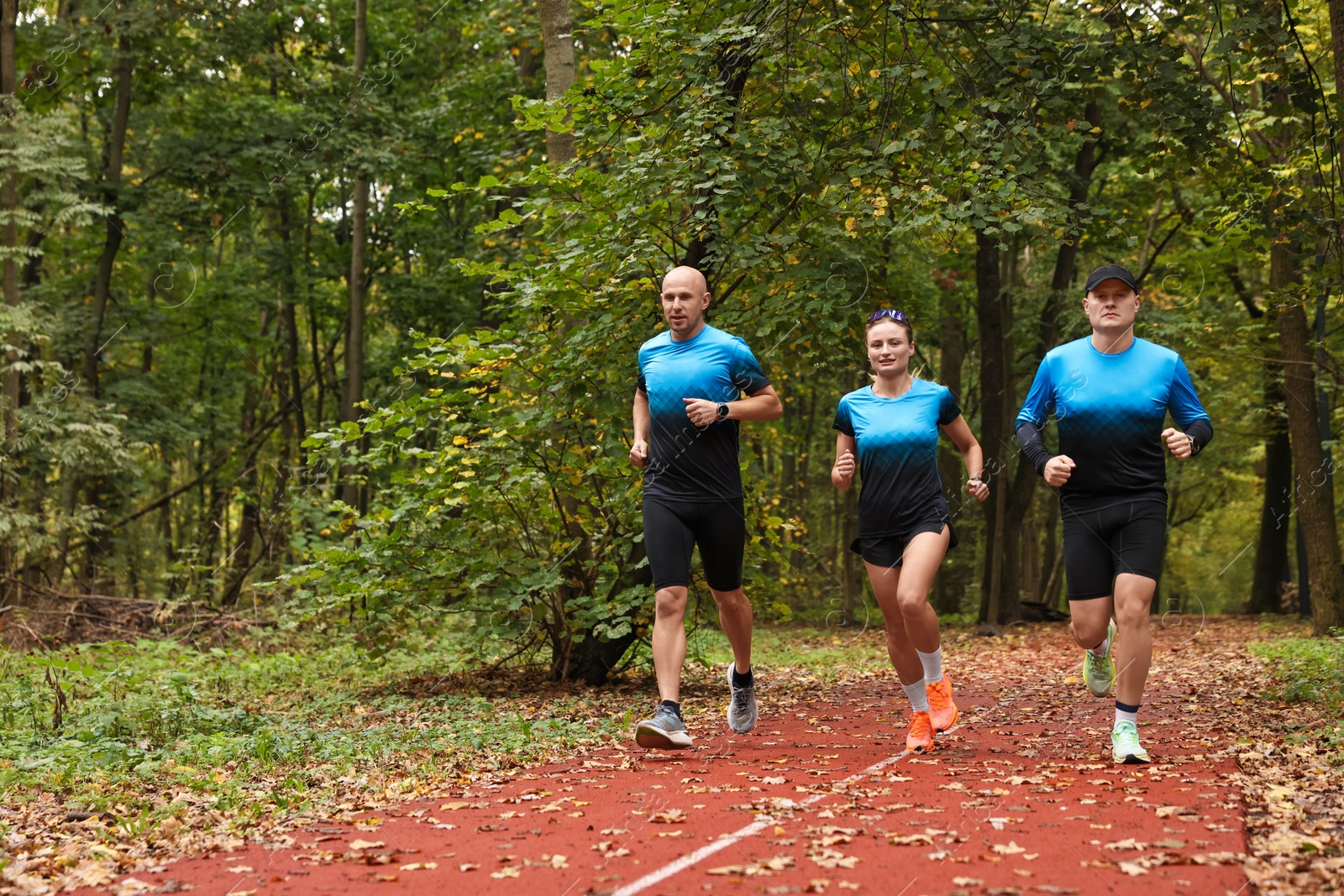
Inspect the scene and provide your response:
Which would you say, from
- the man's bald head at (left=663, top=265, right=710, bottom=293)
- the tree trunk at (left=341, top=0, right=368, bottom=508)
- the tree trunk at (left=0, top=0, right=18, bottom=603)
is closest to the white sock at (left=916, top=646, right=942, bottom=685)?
the man's bald head at (left=663, top=265, right=710, bottom=293)

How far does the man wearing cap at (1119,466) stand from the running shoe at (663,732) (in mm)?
2197

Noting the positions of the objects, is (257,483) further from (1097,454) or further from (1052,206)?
(1097,454)

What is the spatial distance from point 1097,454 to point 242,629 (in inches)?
486

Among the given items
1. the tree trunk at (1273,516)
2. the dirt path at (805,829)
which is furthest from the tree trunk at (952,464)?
the dirt path at (805,829)

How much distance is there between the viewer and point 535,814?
5027mm

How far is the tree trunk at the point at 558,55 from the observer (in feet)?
37.6

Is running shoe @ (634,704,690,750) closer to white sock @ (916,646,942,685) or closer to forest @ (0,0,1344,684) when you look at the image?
white sock @ (916,646,942,685)

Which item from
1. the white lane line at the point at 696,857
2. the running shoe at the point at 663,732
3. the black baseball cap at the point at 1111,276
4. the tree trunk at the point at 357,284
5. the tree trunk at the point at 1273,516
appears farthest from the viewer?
the tree trunk at the point at 1273,516

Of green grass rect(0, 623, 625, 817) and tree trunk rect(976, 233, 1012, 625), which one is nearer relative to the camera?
green grass rect(0, 623, 625, 817)

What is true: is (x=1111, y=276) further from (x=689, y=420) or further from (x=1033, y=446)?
(x=689, y=420)

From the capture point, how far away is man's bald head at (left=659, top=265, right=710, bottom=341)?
6.53 meters

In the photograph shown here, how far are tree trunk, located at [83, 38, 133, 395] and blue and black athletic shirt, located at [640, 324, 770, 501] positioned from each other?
16.7 m

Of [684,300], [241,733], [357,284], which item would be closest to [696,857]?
[684,300]

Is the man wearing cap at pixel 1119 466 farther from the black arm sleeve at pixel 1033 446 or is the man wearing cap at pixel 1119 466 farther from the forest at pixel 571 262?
the forest at pixel 571 262
